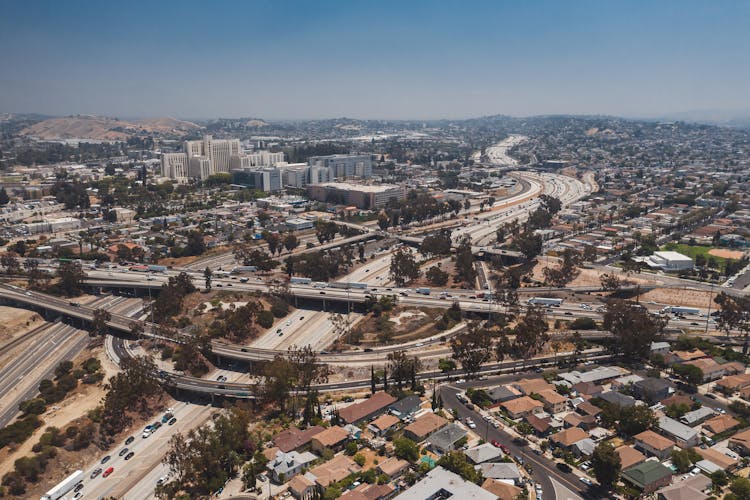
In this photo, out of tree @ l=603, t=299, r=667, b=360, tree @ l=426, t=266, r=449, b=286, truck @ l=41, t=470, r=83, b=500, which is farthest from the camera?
tree @ l=426, t=266, r=449, b=286

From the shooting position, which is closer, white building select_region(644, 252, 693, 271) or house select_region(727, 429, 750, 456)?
house select_region(727, 429, 750, 456)

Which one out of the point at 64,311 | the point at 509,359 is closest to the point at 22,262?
the point at 64,311

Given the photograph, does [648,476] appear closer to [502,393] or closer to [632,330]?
[502,393]

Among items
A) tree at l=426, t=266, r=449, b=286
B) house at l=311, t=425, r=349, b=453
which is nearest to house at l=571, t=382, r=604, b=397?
house at l=311, t=425, r=349, b=453

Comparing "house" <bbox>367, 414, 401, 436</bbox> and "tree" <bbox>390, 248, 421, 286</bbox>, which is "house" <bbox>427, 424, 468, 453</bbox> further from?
"tree" <bbox>390, 248, 421, 286</bbox>

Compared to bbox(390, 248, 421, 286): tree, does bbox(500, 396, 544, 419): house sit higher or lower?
lower

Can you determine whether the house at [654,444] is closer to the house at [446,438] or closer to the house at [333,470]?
the house at [446,438]

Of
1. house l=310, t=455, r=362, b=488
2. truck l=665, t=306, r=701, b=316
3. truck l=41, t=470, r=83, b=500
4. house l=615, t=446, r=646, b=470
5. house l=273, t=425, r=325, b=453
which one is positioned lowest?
truck l=41, t=470, r=83, b=500
